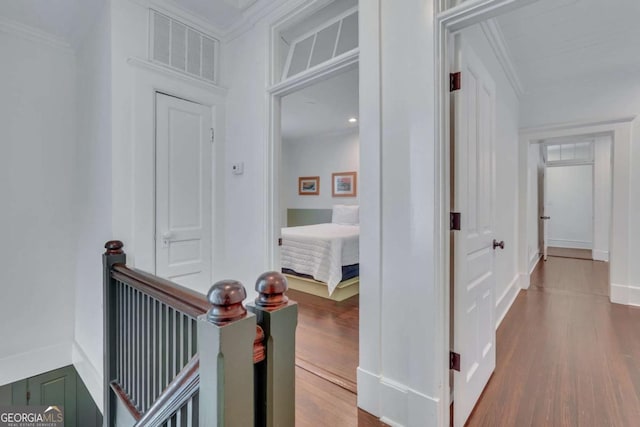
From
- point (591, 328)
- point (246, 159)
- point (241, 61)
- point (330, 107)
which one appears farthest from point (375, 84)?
point (330, 107)

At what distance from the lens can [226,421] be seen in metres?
0.71

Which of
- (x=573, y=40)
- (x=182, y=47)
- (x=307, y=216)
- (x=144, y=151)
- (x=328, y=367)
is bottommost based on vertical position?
(x=328, y=367)

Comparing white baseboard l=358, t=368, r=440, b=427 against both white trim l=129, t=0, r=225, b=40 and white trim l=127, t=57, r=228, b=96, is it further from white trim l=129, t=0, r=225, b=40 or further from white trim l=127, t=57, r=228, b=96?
white trim l=129, t=0, r=225, b=40

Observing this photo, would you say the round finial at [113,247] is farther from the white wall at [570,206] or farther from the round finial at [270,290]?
the white wall at [570,206]

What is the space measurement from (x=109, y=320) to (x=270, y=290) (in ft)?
5.55

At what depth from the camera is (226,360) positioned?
0.71 meters

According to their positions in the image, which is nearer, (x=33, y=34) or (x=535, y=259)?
(x=33, y=34)

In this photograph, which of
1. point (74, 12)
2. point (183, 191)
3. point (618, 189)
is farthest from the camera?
point (618, 189)

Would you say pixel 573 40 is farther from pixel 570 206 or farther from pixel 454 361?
pixel 570 206

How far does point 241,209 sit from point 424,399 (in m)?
1.87

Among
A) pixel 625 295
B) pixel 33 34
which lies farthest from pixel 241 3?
pixel 625 295

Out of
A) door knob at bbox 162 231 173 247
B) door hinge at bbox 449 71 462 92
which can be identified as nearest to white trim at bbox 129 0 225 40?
door knob at bbox 162 231 173 247

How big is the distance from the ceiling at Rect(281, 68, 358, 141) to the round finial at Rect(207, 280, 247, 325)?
2827 mm

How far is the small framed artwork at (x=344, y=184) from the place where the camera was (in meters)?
6.31
